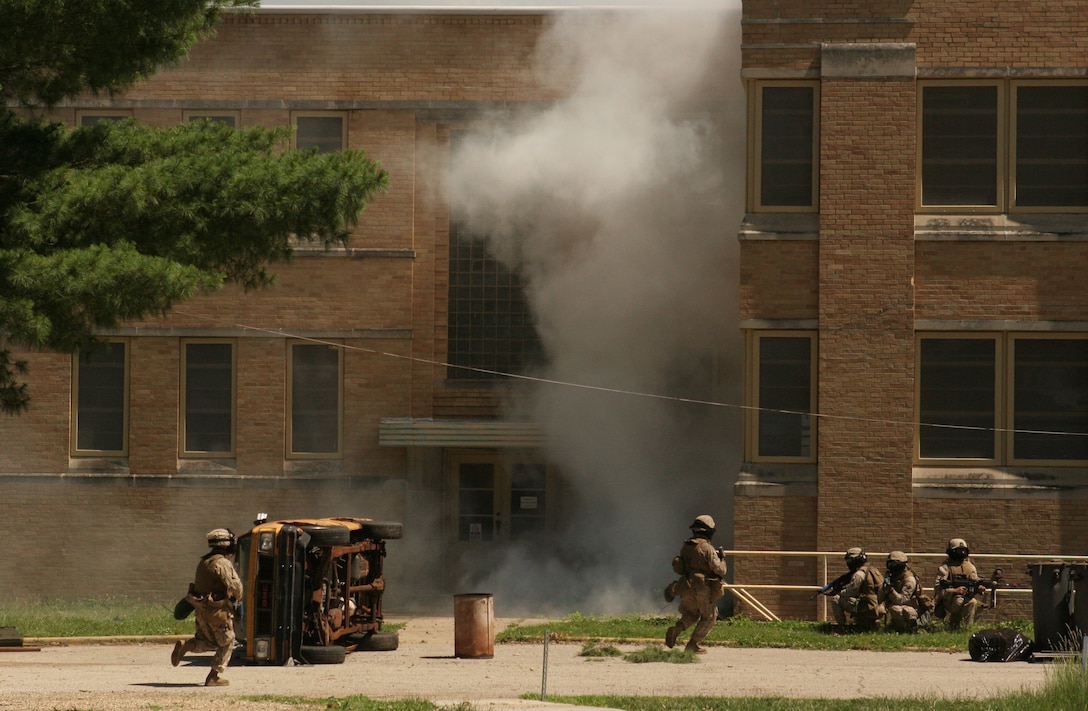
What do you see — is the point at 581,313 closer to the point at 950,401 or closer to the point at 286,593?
the point at 950,401

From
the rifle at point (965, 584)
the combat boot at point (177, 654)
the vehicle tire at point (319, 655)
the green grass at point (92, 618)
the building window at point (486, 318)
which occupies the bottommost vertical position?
the green grass at point (92, 618)

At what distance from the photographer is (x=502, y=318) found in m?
23.1

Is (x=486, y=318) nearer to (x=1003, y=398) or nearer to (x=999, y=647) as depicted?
(x=1003, y=398)

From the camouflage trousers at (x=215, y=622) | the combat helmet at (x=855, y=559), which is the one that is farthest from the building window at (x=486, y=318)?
the camouflage trousers at (x=215, y=622)

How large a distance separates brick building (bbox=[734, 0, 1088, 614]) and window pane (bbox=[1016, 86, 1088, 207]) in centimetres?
3

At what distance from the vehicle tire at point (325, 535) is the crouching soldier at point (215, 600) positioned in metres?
1.16

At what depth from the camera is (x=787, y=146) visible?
65.3 ft

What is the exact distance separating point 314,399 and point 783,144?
8.14 metres

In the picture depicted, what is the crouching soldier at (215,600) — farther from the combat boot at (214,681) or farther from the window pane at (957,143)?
the window pane at (957,143)

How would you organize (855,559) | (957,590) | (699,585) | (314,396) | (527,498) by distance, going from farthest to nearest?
(527,498)
(314,396)
(957,590)
(855,559)
(699,585)

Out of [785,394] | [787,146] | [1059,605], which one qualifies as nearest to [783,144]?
[787,146]

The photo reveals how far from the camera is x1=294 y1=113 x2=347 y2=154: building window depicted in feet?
75.4

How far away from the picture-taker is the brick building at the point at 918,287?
1934cm

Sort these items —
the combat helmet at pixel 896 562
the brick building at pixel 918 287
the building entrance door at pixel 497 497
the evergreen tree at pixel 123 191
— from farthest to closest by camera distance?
1. the building entrance door at pixel 497 497
2. the brick building at pixel 918 287
3. the combat helmet at pixel 896 562
4. the evergreen tree at pixel 123 191
